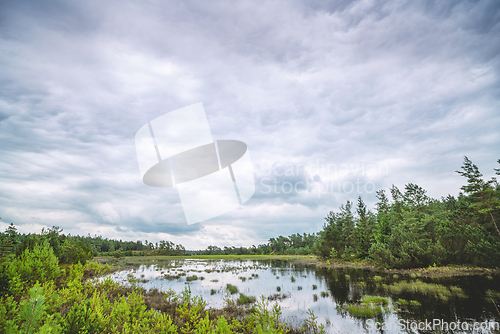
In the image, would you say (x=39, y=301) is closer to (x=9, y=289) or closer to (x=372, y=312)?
(x=9, y=289)

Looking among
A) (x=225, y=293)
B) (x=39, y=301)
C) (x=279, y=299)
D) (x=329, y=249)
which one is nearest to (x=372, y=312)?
(x=279, y=299)

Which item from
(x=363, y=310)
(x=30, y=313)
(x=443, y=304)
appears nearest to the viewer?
(x=30, y=313)

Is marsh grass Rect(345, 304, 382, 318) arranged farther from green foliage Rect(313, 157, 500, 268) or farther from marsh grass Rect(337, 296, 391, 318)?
green foliage Rect(313, 157, 500, 268)

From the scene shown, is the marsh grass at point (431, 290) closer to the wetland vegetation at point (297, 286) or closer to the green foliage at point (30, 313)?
the wetland vegetation at point (297, 286)

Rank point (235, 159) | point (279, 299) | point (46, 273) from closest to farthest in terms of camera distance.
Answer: point (235, 159), point (46, 273), point (279, 299)

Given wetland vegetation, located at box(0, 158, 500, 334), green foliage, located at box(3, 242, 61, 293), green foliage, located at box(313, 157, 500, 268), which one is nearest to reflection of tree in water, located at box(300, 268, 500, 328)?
wetland vegetation, located at box(0, 158, 500, 334)

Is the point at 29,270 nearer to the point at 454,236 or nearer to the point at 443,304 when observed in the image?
the point at 443,304

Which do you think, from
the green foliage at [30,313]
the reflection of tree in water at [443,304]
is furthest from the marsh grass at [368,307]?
the green foliage at [30,313]

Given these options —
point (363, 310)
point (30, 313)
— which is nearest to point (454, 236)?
point (363, 310)

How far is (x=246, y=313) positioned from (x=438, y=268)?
3124 cm

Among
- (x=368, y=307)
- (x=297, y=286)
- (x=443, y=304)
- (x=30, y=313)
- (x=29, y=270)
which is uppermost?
(x=30, y=313)

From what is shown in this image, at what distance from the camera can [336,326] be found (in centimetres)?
1052

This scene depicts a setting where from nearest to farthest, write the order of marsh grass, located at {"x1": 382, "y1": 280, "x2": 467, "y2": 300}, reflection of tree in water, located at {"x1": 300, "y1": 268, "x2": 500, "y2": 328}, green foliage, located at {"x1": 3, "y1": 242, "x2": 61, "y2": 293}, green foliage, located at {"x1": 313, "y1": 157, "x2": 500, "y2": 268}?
1. green foliage, located at {"x1": 3, "y1": 242, "x2": 61, "y2": 293}
2. reflection of tree in water, located at {"x1": 300, "y1": 268, "x2": 500, "y2": 328}
3. marsh grass, located at {"x1": 382, "y1": 280, "x2": 467, "y2": 300}
4. green foliage, located at {"x1": 313, "y1": 157, "x2": 500, "y2": 268}

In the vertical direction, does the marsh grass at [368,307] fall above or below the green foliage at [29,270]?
below
